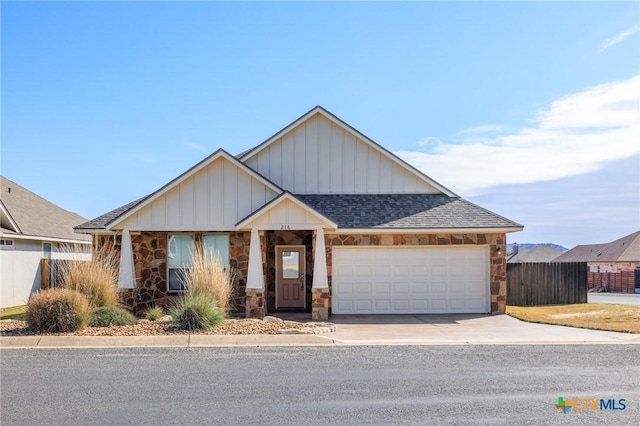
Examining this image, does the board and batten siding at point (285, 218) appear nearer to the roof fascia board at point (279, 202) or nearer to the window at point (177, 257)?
the roof fascia board at point (279, 202)

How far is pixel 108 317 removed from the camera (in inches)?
543

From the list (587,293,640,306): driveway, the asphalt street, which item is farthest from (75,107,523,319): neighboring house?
(587,293,640,306): driveway

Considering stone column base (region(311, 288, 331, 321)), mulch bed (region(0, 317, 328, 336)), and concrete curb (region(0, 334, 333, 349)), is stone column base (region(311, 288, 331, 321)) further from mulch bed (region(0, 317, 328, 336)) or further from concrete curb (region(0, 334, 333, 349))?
concrete curb (region(0, 334, 333, 349))

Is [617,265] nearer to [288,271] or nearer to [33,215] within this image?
[288,271]

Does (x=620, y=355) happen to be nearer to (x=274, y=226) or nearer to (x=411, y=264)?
(x=411, y=264)

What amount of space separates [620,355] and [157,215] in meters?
13.3

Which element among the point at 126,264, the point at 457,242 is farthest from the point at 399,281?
the point at 126,264

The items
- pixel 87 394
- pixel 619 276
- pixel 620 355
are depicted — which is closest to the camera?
pixel 87 394

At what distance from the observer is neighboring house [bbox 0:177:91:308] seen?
21333 millimetres

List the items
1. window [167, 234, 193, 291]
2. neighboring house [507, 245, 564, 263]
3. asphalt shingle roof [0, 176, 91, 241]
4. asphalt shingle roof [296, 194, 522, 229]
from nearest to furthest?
asphalt shingle roof [296, 194, 522, 229] → window [167, 234, 193, 291] → asphalt shingle roof [0, 176, 91, 241] → neighboring house [507, 245, 564, 263]

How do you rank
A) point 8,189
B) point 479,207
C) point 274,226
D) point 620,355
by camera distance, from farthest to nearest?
point 8,189, point 479,207, point 274,226, point 620,355

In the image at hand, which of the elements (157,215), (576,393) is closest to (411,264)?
(157,215)

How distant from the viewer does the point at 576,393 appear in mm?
7949

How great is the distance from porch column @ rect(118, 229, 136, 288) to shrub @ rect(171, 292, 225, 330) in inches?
152
